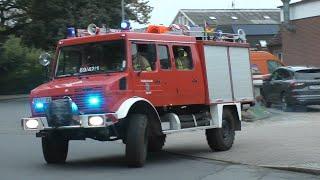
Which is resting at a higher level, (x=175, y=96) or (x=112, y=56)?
(x=112, y=56)

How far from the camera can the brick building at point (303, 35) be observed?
34.0 meters

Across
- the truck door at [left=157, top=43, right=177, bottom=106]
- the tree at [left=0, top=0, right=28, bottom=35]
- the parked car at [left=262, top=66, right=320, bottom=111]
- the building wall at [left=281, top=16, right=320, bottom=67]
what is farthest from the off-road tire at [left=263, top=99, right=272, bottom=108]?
the tree at [left=0, top=0, right=28, bottom=35]

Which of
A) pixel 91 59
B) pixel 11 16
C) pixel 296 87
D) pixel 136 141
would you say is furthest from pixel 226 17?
pixel 136 141

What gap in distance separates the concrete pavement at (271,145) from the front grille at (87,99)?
10.2 feet

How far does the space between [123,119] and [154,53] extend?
175cm

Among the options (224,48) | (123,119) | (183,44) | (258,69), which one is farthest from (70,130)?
(258,69)

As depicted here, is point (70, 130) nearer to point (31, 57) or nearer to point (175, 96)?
point (175, 96)

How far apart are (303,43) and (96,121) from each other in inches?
989

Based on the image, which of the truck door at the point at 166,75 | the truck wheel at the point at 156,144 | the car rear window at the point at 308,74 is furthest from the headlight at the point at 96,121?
the car rear window at the point at 308,74

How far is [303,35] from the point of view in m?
35.2

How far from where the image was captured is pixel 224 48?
15555 millimetres

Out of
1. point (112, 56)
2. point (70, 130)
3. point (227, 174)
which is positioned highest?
point (112, 56)

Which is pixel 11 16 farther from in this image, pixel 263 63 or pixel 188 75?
pixel 188 75

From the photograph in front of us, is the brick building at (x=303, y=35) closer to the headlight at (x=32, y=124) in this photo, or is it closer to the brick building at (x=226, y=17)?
Result: the headlight at (x=32, y=124)
